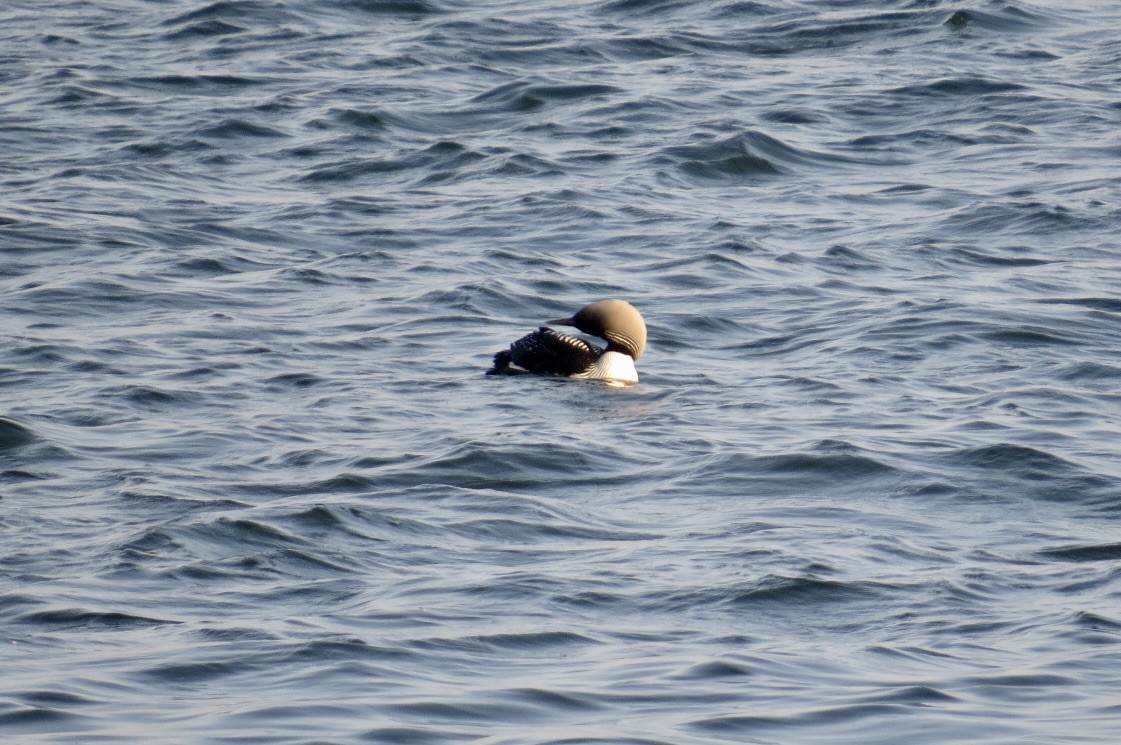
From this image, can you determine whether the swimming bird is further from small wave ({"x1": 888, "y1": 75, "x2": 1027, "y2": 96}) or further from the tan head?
small wave ({"x1": 888, "y1": 75, "x2": 1027, "y2": 96})

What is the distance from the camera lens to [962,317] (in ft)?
42.5

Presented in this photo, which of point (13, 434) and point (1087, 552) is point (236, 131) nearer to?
point (13, 434)

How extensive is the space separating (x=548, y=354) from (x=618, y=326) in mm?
464

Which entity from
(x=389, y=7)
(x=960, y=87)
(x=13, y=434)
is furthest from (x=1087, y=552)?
(x=389, y=7)

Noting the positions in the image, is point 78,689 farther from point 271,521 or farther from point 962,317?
point 962,317

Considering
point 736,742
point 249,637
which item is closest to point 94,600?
point 249,637

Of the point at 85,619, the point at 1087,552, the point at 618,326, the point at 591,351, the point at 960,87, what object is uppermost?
the point at 85,619

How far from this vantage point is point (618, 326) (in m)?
11.4

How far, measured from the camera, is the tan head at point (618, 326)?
1142 cm

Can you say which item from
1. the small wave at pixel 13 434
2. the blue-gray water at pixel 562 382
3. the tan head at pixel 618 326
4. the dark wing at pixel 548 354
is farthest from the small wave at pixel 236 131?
the small wave at pixel 13 434

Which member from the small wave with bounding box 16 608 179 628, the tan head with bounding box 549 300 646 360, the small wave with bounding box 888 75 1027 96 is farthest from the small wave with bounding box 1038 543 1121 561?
the small wave with bounding box 888 75 1027 96

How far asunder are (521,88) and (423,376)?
9452 mm

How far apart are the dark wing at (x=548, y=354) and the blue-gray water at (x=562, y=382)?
0.54 feet

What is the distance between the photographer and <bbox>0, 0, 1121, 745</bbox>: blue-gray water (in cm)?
646
